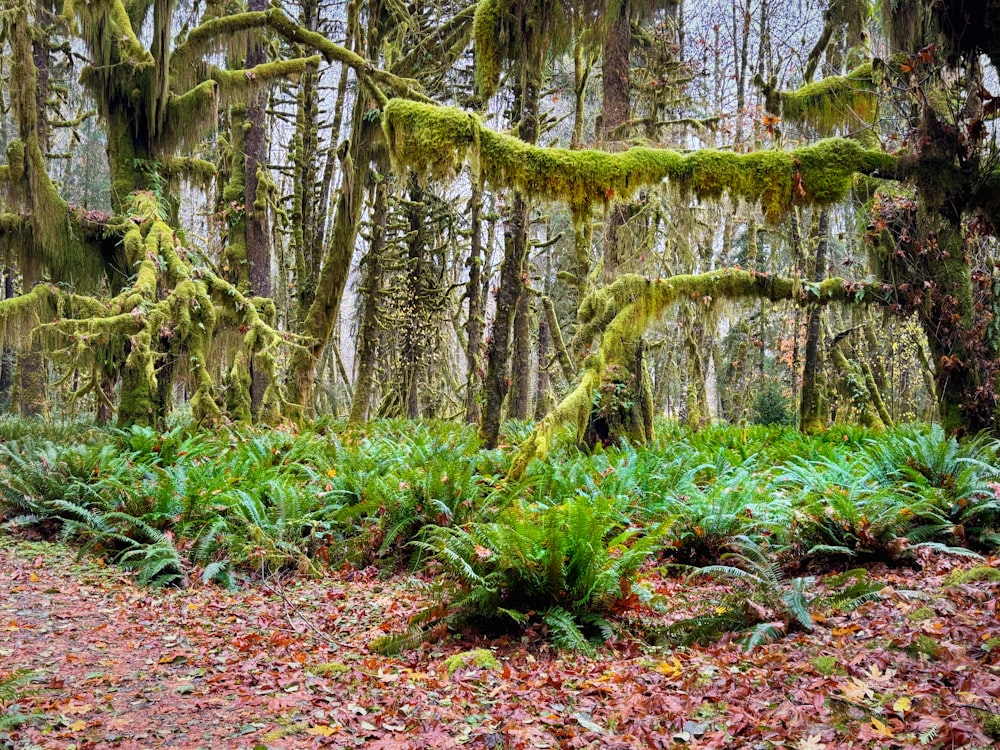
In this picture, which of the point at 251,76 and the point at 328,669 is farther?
the point at 251,76

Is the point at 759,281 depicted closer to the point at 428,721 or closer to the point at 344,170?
the point at 344,170

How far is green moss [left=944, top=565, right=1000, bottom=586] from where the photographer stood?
13.6 feet

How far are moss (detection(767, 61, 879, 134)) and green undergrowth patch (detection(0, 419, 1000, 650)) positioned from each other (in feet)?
13.6

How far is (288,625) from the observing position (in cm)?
489

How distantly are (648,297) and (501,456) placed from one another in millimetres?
3113

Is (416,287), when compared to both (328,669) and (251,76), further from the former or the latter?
(328,669)

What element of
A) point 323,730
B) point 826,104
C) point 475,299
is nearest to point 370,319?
point 475,299

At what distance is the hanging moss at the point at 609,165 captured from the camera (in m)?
7.07

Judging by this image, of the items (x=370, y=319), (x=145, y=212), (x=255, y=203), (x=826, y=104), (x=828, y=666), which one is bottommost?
(x=828, y=666)

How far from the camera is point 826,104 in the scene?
913 cm

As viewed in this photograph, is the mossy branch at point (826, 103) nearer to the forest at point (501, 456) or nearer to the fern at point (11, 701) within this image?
the forest at point (501, 456)

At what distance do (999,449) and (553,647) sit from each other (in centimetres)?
495

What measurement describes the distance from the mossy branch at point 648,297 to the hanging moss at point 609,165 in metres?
2.07

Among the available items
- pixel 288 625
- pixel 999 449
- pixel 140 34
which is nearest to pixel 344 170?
pixel 140 34
